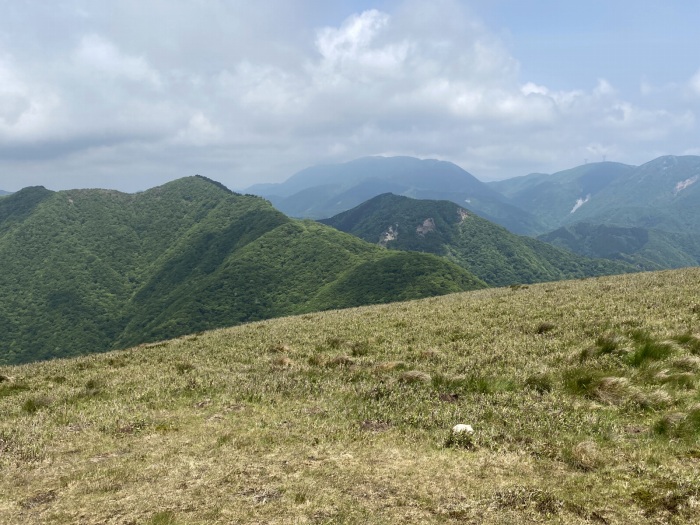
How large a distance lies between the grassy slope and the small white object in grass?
23 cm

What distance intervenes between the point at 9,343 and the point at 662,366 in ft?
738

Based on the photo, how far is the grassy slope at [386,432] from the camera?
6.85 m

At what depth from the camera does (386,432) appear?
32.4 feet

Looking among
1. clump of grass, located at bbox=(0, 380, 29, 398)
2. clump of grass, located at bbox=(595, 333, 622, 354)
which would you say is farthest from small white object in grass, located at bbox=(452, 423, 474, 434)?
clump of grass, located at bbox=(0, 380, 29, 398)

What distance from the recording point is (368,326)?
916 inches

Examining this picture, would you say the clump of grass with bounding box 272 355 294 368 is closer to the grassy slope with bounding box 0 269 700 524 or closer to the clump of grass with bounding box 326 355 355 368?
the grassy slope with bounding box 0 269 700 524

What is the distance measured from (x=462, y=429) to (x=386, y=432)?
66.3 inches

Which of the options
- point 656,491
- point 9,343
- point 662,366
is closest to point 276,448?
point 656,491

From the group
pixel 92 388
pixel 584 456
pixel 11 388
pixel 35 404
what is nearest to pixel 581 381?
pixel 584 456

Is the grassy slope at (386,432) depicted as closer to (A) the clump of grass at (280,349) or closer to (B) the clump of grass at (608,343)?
(B) the clump of grass at (608,343)

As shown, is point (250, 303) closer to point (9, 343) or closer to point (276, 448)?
point (9, 343)

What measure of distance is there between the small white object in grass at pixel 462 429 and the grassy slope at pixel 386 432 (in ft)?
0.76

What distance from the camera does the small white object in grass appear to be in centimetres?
943

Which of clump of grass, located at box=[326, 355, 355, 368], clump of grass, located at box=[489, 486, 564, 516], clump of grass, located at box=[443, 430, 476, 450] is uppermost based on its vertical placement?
clump of grass, located at box=[489, 486, 564, 516]
